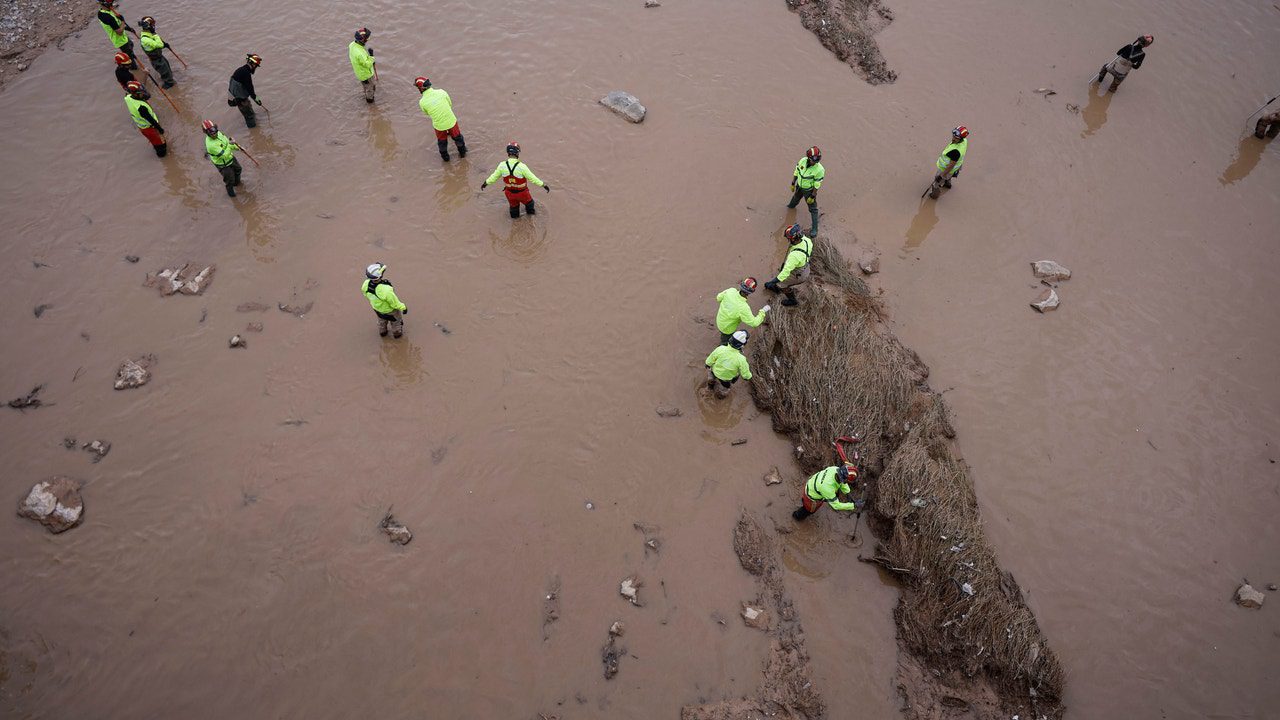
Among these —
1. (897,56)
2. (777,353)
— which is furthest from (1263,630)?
(897,56)

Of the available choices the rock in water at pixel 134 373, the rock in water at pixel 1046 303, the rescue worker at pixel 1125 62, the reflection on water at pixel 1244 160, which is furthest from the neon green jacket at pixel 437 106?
the reflection on water at pixel 1244 160

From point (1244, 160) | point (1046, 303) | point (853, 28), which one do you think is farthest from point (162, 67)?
point (1244, 160)

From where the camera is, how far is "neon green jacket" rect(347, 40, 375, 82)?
12.4 m

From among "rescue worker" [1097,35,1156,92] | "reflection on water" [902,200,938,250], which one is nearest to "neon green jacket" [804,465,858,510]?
"reflection on water" [902,200,938,250]

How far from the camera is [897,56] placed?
14.8m

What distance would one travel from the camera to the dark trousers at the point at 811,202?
11.2 meters

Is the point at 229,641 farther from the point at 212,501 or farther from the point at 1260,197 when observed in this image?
the point at 1260,197

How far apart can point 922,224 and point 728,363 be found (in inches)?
235

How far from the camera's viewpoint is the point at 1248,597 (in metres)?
8.26

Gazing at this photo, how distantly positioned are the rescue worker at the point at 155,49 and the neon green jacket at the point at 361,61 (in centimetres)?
424

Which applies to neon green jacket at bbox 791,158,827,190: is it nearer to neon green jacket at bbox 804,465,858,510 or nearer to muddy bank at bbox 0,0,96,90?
neon green jacket at bbox 804,465,858,510

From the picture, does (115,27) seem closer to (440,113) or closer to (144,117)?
(144,117)

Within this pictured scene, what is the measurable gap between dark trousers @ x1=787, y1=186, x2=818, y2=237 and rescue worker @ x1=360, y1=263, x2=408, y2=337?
7.21m

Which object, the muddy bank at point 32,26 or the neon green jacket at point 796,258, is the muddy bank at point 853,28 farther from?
the muddy bank at point 32,26
